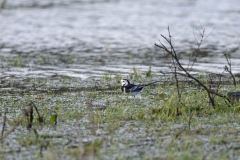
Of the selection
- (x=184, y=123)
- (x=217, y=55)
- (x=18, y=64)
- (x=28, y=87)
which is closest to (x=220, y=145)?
(x=184, y=123)

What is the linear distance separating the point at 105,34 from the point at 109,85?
847 cm

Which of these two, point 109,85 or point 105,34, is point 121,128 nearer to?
point 109,85

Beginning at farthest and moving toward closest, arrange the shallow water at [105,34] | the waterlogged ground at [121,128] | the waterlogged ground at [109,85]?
1. the shallow water at [105,34]
2. the waterlogged ground at [109,85]
3. the waterlogged ground at [121,128]

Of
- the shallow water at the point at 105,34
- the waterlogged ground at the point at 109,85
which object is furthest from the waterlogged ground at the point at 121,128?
the shallow water at the point at 105,34

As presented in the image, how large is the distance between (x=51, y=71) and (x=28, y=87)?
197 centimetres

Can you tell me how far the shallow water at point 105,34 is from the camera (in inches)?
521

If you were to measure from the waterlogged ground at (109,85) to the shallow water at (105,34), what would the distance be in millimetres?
30

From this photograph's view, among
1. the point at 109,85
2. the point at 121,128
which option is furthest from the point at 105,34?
the point at 121,128

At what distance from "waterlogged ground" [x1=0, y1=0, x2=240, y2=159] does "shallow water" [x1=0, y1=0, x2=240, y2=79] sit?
30 millimetres

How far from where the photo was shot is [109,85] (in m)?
10.6

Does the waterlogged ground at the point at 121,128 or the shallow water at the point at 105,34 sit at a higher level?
the shallow water at the point at 105,34

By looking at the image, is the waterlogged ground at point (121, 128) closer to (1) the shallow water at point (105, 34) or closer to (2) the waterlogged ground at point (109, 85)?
(2) the waterlogged ground at point (109, 85)

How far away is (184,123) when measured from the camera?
24.0 ft

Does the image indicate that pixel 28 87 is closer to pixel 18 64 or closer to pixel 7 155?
pixel 18 64
